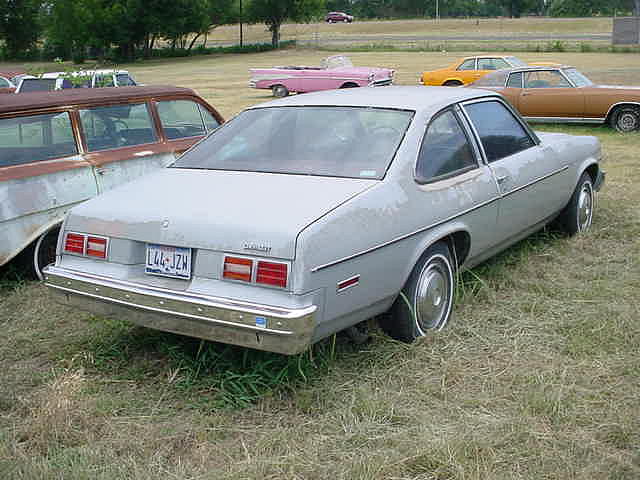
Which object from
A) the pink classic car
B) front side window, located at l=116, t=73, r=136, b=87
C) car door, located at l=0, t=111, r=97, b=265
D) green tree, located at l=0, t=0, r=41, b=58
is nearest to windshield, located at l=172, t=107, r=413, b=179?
car door, located at l=0, t=111, r=97, b=265

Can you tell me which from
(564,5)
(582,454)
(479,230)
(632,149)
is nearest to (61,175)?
(479,230)

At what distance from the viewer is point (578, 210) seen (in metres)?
6.25

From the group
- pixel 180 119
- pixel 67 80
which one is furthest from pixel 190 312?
pixel 67 80

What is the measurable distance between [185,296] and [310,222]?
671 mm

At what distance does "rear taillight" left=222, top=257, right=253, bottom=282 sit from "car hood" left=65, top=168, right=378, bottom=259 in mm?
42

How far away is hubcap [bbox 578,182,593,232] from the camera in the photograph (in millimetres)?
6293

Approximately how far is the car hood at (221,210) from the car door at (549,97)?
34.2 feet

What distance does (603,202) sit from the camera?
7617 millimetres

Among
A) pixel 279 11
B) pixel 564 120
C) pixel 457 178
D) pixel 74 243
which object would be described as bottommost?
pixel 564 120

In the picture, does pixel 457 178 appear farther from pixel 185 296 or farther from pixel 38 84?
pixel 38 84

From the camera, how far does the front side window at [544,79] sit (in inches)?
543

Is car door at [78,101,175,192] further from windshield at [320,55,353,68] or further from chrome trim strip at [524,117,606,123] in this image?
windshield at [320,55,353,68]

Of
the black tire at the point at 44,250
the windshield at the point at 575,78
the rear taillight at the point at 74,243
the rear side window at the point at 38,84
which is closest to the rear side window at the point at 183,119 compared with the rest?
the black tire at the point at 44,250

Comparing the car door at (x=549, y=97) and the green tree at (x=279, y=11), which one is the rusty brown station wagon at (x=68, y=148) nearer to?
the car door at (x=549, y=97)
